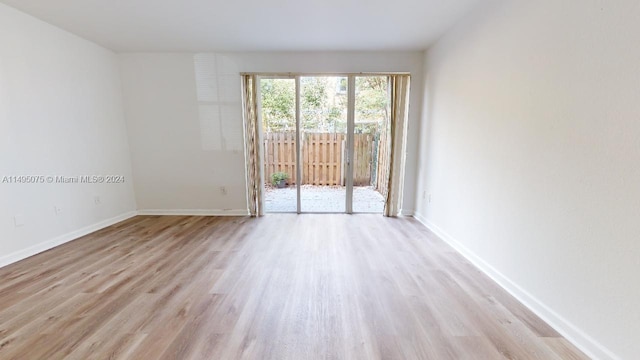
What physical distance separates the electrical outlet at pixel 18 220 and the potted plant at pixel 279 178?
9.86 feet

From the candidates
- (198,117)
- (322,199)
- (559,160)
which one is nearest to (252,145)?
(198,117)

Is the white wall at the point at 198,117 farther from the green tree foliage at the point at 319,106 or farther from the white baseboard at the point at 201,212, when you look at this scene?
the green tree foliage at the point at 319,106

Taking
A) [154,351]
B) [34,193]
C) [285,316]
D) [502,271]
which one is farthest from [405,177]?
[34,193]

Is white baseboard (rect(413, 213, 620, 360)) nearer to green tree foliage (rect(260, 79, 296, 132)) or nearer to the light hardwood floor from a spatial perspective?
the light hardwood floor

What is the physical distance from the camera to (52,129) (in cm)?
298

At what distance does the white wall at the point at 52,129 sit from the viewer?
2.59m

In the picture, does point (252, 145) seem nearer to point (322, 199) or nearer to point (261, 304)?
point (322, 199)

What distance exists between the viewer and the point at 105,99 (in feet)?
12.3

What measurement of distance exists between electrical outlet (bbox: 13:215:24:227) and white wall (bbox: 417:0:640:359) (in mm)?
4538

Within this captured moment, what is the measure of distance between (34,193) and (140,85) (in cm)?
201

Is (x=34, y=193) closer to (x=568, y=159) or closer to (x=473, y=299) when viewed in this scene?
(x=473, y=299)

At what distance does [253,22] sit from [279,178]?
2.52m

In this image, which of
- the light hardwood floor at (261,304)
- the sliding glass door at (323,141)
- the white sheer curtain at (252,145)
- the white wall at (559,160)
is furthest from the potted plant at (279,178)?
the white wall at (559,160)

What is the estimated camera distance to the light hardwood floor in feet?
5.08
